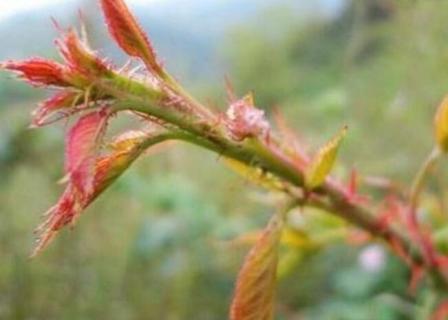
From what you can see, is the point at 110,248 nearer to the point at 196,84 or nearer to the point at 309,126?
the point at 309,126

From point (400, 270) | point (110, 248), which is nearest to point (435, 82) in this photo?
point (400, 270)

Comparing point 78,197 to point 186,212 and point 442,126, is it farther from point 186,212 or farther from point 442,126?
point 186,212

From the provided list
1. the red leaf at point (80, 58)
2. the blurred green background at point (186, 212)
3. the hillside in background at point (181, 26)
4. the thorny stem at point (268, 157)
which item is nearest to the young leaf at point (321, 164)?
the thorny stem at point (268, 157)

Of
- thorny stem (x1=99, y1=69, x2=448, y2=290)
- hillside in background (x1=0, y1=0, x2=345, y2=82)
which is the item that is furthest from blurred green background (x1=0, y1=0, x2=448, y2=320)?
thorny stem (x1=99, y1=69, x2=448, y2=290)

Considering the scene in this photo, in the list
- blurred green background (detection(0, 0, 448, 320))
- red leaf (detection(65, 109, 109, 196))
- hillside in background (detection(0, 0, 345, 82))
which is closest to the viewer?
red leaf (detection(65, 109, 109, 196))

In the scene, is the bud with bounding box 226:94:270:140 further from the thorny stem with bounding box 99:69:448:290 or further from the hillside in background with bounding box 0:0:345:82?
the hillside in background with bounding box 0:0:345:82

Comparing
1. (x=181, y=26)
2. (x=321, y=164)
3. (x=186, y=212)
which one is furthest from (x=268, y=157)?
(x=181, y=26)

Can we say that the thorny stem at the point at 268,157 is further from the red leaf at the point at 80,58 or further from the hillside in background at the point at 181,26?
the hillside in background at the point at 181,26
